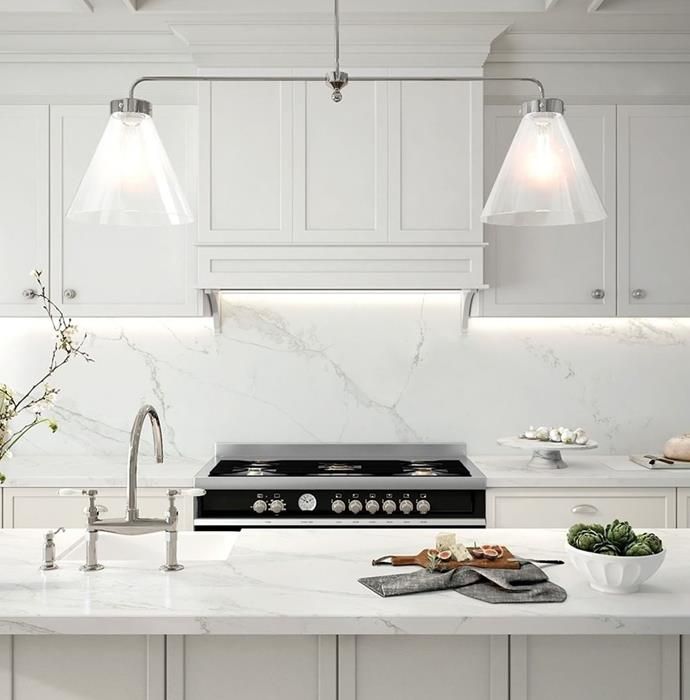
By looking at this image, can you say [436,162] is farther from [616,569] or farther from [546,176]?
[616,569]

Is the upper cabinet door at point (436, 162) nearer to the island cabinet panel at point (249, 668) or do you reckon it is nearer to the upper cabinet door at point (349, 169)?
the upper cabinet door at point (349, 169)

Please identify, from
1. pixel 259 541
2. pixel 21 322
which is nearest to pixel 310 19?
pixel 21 322

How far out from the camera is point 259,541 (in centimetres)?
222

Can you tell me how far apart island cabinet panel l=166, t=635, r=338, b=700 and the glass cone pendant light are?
3.02 feet

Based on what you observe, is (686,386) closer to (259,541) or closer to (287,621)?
(259,541)

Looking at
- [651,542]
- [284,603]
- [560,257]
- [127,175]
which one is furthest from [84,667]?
[560,257]

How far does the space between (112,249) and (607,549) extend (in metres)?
2.46

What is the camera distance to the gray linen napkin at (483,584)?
1733 mm

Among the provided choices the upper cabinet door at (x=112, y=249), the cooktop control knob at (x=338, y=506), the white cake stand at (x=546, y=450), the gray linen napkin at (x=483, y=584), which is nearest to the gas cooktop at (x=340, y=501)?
the cooktop control knob at (x=338, y=506)

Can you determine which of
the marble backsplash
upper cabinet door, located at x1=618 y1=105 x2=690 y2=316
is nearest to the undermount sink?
the marble backsplash

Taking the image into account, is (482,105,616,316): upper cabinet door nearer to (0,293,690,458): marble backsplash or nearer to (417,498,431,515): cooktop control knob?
(0,293,690,458): marble backsplash

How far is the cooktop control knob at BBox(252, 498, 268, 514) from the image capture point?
312 centimetres

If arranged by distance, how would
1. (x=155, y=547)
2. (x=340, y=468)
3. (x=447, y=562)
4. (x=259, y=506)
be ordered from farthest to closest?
(x=340, y=468) → (x=259, y=506) → (x=155, y=547) → (x=447, y=562)

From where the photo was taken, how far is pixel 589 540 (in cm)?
176
